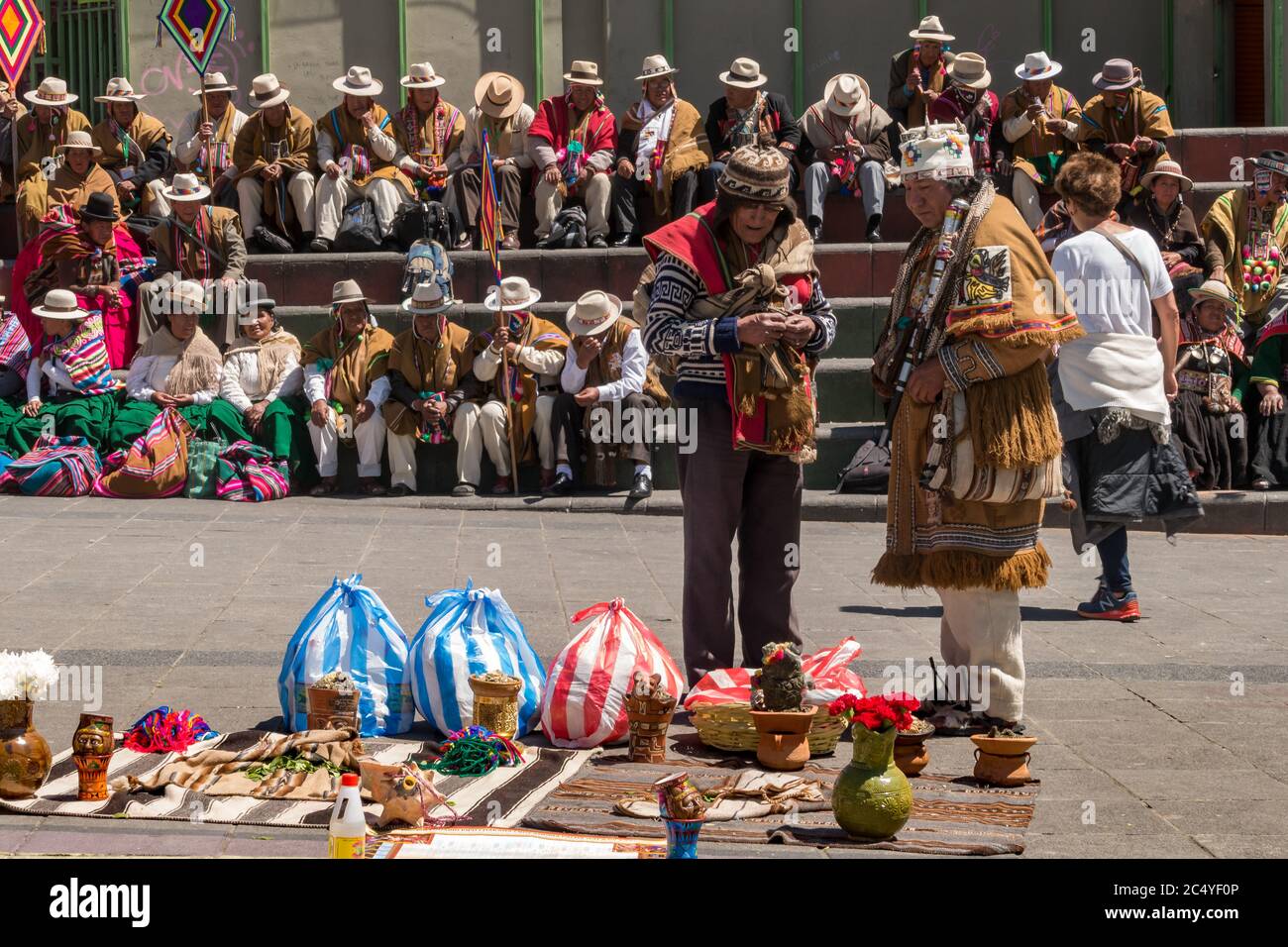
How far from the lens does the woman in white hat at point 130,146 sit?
15430 mm

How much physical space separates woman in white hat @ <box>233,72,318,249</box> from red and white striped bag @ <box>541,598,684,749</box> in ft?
33.5

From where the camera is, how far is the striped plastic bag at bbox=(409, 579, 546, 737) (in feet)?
18.8

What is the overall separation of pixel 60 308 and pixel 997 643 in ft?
31.5

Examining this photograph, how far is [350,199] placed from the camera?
15.3 m

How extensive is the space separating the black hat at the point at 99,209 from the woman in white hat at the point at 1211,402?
27.7ft

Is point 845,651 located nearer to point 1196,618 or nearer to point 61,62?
point 1196,618

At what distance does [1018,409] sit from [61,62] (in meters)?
16.2

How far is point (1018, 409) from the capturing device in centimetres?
559

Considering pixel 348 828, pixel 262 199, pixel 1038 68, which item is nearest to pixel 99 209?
pixel 262 199

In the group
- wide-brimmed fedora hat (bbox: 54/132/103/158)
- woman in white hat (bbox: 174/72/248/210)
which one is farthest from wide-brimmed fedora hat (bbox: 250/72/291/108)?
wide-brimmed fedora hat (bbox: 54/132/103/158)

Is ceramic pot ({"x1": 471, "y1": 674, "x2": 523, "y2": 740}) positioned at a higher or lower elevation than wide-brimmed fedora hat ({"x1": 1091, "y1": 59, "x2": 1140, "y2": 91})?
lower

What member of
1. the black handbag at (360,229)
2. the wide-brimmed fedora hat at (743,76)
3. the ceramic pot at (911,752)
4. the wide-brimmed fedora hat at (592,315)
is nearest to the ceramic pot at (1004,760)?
the ceramic pot at (911,752)

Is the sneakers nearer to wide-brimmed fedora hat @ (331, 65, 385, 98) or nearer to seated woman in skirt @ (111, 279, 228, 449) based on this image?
seated woman in skirt @ (111, 279, 228, 449)

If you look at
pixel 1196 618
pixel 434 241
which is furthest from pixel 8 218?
pixel 1196 618
